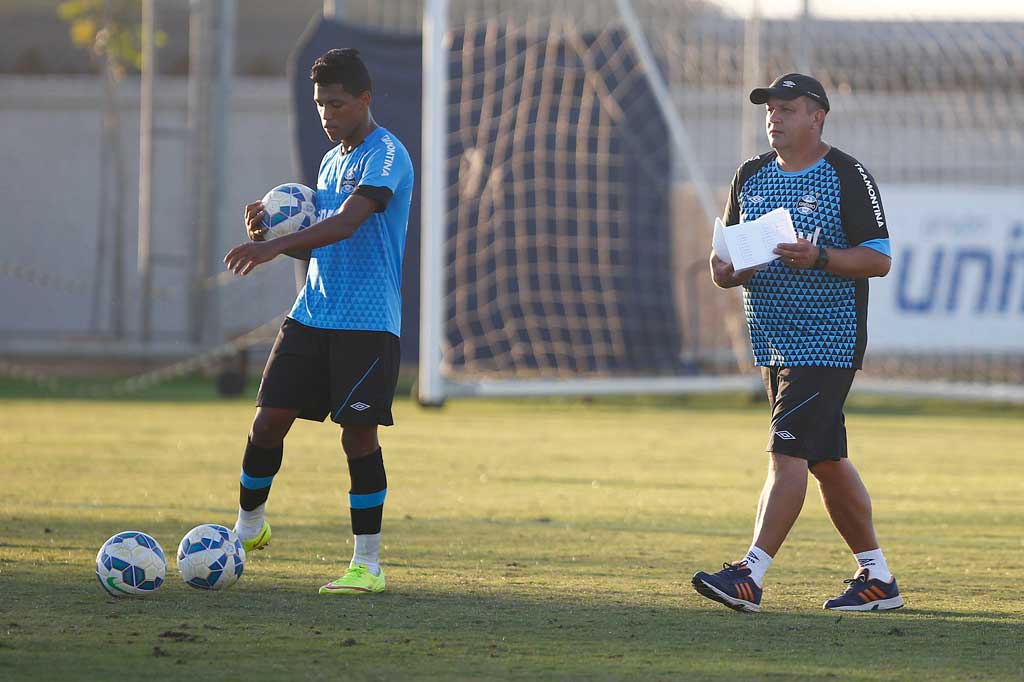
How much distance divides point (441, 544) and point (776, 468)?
1885 mm

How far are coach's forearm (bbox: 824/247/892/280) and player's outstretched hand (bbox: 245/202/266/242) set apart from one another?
2.05 meters

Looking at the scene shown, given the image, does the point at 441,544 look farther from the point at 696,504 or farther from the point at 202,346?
the point at 202,346

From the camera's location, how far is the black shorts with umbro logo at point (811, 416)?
223 inches

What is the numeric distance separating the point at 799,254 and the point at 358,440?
5.68 ft

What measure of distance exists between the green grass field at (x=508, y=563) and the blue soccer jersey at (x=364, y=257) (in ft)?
3.23

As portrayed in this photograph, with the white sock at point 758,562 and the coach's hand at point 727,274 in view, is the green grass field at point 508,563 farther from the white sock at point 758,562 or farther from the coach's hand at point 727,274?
the coach's hand at point 727,274

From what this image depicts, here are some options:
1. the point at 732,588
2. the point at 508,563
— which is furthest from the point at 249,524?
the point at 732,588

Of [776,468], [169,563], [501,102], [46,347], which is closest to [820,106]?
[776,468]

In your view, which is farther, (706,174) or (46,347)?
(706,174)

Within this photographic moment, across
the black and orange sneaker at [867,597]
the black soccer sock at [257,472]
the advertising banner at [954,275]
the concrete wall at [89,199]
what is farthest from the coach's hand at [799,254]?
the concrete wall at [89,199]

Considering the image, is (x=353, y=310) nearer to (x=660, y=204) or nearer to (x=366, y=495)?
(x=366, y=495)

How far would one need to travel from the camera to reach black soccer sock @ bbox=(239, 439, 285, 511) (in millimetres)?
6242

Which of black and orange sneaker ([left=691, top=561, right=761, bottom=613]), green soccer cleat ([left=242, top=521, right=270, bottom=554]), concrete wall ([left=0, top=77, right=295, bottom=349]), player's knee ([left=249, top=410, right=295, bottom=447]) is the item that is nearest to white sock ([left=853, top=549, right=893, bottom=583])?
black and orange sneaker ([left=691, top=561, right=761, bottom=613])

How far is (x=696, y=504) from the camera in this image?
8.84 m
